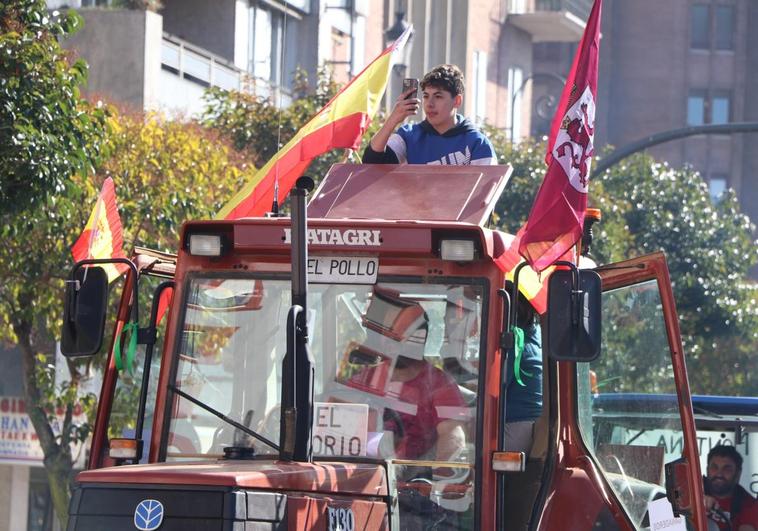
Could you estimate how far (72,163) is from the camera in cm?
1119

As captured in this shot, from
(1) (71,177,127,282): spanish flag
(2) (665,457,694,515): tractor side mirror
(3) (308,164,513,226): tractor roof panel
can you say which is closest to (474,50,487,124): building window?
(1) (71,177,127,282): spanish flag

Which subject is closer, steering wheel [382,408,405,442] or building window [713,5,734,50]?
steering wheel [382,408,405,442]

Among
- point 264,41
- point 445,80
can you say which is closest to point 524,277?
point 445,80

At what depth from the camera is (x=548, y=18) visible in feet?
145

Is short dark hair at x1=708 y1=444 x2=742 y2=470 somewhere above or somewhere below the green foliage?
below

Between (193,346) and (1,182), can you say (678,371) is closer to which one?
(193,346)

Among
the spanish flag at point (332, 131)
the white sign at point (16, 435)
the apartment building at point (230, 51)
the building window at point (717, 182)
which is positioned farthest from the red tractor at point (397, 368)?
the building window at point (717, 182)

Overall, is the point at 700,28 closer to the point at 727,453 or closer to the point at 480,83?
the point at 480,83

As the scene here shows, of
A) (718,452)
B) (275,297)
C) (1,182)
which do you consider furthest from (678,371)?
(1,182)

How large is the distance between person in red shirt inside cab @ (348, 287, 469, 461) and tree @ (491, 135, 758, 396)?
62.7ft

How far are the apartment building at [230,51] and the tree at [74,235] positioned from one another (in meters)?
1.40

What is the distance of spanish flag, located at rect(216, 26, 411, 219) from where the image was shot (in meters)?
8.00

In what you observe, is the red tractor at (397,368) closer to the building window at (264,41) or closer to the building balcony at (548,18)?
the building window at (264,41)

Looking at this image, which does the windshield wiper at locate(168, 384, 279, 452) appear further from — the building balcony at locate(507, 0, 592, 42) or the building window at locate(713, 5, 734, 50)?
the building window at locate(713, 5, 734, 50)
